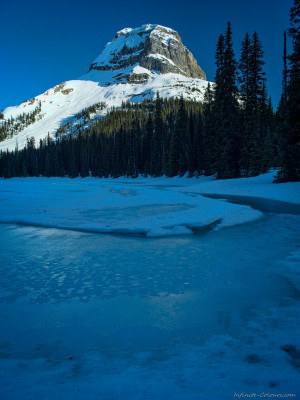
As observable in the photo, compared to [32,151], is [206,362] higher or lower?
lower

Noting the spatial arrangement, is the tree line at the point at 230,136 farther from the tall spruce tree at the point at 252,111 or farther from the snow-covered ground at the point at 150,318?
the snow-covered ground at the point at 150,318

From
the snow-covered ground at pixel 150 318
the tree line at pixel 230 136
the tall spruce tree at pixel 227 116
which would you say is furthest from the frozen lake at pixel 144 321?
the tall spruce tree at pixel 227 116

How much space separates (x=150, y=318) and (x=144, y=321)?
116 mm

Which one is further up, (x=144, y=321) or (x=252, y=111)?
(x=252, y=111)

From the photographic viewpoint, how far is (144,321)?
3.85 m

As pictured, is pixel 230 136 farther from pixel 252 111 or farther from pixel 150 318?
pixel 150 318

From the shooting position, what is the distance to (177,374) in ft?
9.08

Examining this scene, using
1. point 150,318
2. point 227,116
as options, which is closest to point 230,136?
point 227,116

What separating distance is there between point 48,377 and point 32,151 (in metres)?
127

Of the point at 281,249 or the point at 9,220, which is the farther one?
the point at 9,220

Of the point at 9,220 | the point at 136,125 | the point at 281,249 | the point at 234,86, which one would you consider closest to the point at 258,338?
the point at 281,249

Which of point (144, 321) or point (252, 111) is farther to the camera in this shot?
point (252, 111)

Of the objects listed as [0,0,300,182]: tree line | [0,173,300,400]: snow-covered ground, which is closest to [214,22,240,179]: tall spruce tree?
[0,0,300,182]: tree line

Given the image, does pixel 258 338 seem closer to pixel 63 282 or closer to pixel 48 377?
pixel 48 377
